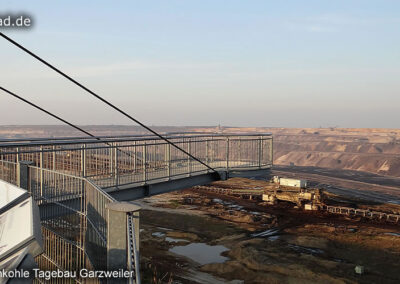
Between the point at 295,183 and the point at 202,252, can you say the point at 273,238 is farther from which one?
the point at 295,183

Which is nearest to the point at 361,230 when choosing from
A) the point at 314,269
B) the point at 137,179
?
the point at 314,269

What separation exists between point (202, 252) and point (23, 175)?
45.5 ft

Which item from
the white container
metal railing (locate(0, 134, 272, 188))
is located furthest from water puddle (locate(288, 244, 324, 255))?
the white container

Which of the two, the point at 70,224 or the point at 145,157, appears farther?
the point at 145,157

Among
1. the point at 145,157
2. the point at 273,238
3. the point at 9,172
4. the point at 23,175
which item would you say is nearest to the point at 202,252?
Result: the point at 273,238

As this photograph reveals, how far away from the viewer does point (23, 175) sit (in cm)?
925

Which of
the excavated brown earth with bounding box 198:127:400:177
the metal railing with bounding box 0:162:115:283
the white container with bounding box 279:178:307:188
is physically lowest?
the excavated brown earth with bounding box 198:127:400:177

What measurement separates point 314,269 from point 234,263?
396 centimetres

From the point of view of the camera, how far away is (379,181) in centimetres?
6000

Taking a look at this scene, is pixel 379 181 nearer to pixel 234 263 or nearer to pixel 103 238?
pixel 234 263

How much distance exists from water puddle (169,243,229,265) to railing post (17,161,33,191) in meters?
12.1

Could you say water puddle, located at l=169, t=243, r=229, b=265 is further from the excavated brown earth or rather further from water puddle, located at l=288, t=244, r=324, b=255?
the excavated brown earth

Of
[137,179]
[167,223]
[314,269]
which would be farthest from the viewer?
[167,223]

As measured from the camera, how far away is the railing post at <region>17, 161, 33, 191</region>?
30.2ft
